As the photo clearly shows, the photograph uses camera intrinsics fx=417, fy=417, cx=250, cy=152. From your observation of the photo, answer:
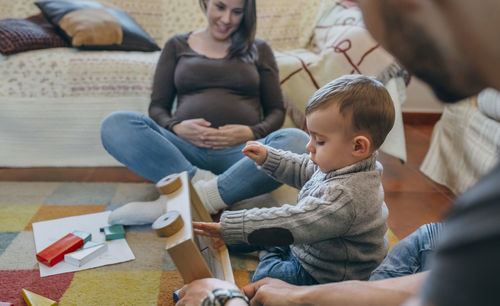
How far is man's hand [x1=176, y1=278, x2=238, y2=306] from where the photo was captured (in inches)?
27.0

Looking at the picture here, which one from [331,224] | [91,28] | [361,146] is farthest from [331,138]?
[91,28]

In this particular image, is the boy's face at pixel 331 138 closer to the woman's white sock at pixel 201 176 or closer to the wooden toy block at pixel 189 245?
the wooden toy block at pixel 189 245

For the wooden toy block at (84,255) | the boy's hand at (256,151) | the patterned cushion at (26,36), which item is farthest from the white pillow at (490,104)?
the patterned cushion at (26,36)

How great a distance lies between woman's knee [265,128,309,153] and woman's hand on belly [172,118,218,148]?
0.64ft

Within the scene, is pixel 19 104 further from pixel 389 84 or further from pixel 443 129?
pixel 443 129

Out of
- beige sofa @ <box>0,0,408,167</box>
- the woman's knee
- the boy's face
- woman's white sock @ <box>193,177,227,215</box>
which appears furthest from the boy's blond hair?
beige sofa @ <box>0,0,408,167</box>

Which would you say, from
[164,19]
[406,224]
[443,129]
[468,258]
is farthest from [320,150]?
[164,19]

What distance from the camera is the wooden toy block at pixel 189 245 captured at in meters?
0.69

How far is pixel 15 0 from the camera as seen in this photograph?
2.04 m

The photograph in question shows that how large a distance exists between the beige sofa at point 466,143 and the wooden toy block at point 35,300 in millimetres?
1275

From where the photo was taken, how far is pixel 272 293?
29.7 inches

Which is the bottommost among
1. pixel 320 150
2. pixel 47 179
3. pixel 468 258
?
pixel 47 179

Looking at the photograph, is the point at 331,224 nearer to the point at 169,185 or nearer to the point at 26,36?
the point at 169,185

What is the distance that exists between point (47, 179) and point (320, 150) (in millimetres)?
1239
